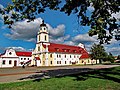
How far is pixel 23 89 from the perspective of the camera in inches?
544

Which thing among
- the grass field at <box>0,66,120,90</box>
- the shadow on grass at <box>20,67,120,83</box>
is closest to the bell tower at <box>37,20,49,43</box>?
the shadow on grass at <box>20,67,120,83</box>

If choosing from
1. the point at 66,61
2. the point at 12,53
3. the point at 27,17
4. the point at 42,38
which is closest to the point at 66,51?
the point at 66,61

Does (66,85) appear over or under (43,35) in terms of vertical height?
under

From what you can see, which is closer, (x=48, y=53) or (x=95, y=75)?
(x=95, y=75)

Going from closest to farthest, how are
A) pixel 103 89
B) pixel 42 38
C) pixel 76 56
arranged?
pixel 103 89 < pixel 42 38 < pixel 76 56

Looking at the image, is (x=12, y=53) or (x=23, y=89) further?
(x=12, y=53)

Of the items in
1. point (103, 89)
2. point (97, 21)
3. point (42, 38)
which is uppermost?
point (42, 38)

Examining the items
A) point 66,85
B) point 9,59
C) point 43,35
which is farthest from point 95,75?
point 43,35

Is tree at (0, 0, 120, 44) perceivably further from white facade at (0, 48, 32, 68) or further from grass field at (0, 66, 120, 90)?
white facade at (0, 48, 32, 68)

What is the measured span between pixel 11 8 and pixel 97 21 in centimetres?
622

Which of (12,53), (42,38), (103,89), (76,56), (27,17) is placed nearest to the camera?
(103,89)

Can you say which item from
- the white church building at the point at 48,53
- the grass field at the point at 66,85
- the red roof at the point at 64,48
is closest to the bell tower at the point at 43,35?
the white church building at the point at 48,53

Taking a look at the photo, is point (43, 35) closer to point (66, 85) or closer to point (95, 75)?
point (95, 75)

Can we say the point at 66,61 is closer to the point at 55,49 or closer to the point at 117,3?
the point at 55,49
